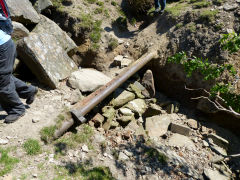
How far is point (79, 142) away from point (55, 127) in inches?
21.1

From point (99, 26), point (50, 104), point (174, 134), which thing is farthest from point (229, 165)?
point (99, 26)

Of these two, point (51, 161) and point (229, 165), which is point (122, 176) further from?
point (229, 165)

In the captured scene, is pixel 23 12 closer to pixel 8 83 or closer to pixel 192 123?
pixel 8 83

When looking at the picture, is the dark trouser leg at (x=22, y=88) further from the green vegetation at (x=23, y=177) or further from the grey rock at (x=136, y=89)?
the grey rock at (x=136, y=89)

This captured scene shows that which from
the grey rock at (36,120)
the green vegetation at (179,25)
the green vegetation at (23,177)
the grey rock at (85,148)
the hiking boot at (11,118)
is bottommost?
the grey rock at (85,148)

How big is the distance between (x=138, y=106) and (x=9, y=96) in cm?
312

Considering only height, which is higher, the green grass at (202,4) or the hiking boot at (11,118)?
the green grass at (202,4)

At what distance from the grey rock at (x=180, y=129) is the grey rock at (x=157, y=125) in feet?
0.57

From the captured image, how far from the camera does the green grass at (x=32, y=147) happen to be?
11.2 ft

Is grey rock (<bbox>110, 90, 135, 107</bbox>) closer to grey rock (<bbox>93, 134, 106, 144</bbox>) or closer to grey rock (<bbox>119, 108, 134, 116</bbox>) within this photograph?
grey rock (<bbox>119, 108, 134, 116</bbox>)

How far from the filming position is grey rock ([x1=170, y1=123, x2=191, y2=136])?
5.02 metres

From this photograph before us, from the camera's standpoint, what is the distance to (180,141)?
482 cm

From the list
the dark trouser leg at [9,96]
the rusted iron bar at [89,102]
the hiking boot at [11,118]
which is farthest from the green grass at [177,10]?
the hiking boot at [11,118]

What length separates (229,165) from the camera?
15.2ft
